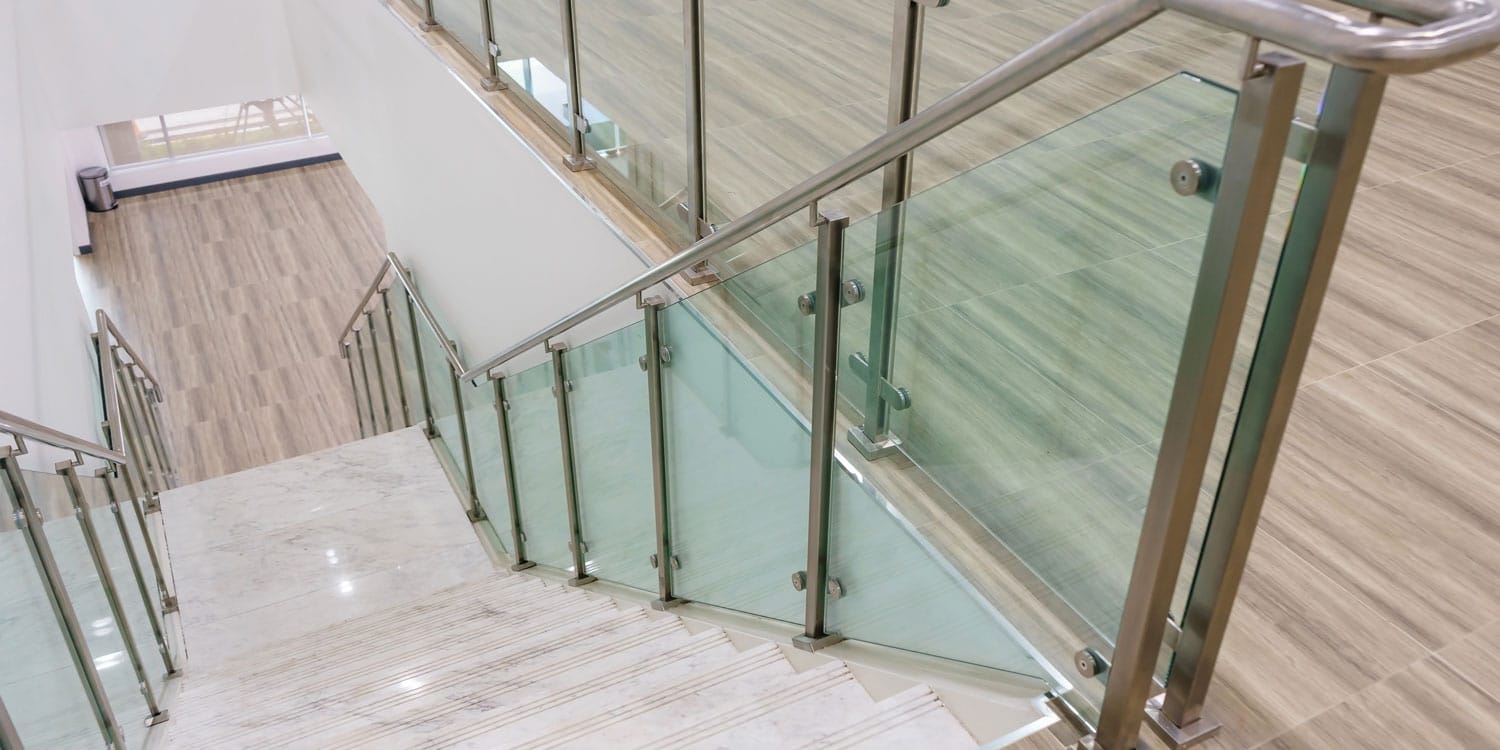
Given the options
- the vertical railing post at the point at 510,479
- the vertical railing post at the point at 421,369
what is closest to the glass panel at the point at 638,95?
the vertical railing post at the point at 510,479

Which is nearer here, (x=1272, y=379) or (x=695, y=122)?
(x=1272, y=379)

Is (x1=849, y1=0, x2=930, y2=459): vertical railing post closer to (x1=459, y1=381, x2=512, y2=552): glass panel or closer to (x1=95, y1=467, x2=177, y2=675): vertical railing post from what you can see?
(x1=459, y1=381, x2=512, y2=552): glass panel

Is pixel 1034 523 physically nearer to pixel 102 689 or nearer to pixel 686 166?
pixel 686 166

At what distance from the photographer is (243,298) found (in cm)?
1084

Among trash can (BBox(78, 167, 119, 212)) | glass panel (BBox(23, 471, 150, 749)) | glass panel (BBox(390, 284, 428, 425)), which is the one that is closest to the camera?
glass panel (BBox(23, 471, 150, 749))

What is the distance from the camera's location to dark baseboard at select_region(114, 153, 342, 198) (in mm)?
13102

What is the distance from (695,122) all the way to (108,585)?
2.58 metres

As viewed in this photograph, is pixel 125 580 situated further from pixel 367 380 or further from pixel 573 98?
pixel 367 380

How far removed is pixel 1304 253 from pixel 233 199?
1361 cm

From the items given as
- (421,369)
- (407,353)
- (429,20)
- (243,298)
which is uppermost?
(429,20)

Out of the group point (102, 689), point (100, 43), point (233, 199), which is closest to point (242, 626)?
point (102, 689)

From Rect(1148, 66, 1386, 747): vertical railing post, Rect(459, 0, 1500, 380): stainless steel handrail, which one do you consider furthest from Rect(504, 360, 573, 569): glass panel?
Rect(1148, 66, 1386, 747): vertical railing post

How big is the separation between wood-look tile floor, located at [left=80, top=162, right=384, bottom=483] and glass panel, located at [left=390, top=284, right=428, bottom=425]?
173 centimetres

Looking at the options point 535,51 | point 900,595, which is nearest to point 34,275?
point 535,51
